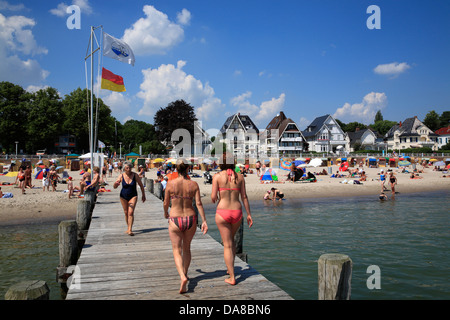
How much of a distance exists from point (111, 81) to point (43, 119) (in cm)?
5307

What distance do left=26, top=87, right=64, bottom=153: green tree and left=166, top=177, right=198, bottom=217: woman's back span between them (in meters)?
68.1

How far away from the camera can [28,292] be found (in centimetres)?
325

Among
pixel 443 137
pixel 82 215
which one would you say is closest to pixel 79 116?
pixel 82 215

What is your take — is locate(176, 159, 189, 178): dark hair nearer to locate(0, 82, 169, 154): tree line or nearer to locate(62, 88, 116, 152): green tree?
locate(0, 82, 169, 154): tree line

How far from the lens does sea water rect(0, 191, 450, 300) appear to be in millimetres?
A: 8195

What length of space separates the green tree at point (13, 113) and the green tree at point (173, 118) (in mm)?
25305

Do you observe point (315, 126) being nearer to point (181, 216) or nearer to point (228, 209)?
point (228, 209)

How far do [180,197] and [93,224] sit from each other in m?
5.77

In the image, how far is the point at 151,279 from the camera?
5094mm

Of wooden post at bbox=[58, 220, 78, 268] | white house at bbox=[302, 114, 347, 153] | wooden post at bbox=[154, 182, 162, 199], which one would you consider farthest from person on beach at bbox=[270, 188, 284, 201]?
white house at bbox=[302, 114, 347, 153]

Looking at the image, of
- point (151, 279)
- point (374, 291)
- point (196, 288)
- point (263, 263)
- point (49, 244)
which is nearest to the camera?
point (196, 288)

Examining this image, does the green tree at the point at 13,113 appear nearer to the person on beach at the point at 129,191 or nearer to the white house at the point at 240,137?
the white house at the point at 240,137
